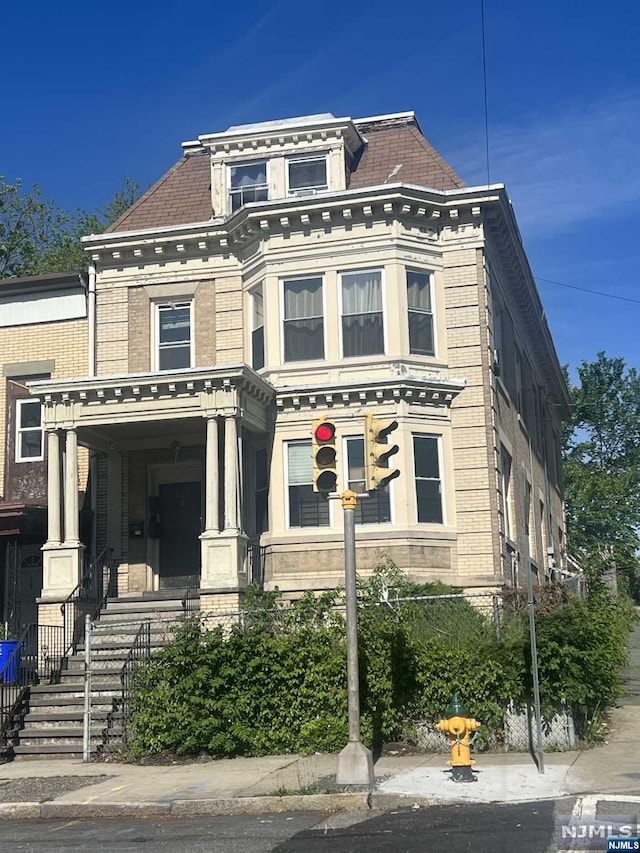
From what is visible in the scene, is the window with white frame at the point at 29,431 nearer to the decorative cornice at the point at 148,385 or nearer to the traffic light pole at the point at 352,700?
the decorative cornice at the point at 148,385

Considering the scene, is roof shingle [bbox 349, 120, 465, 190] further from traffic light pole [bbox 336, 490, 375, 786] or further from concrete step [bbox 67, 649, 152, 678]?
traffic light pole [bbox 336, 490, 375, 786]

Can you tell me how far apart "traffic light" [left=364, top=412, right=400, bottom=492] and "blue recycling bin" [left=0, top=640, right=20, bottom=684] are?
24.4 ft

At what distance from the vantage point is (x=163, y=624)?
58.6ft

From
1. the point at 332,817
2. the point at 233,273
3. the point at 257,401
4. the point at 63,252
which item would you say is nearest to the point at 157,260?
the point at 233,273

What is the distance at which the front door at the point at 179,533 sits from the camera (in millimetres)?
20719

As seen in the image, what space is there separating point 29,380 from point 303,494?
6671 mm

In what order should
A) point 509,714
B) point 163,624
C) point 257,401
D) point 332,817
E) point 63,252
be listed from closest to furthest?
1. point 332,817
2. point 509,714
3. point 163,624
4. point 257,401
5. point 63,252

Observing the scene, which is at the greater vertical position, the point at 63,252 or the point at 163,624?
the point at 63,252

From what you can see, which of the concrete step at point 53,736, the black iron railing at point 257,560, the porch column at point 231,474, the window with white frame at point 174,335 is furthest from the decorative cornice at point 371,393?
the concrete step at point 53,736

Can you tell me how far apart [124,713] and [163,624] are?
3.18 m

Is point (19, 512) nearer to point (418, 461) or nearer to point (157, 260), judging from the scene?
point (157, 260)

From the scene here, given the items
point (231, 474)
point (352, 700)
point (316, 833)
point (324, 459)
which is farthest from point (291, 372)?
point (316, 833)

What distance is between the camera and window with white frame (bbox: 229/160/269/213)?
72.4ft

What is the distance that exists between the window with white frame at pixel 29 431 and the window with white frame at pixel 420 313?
26.3 feet
